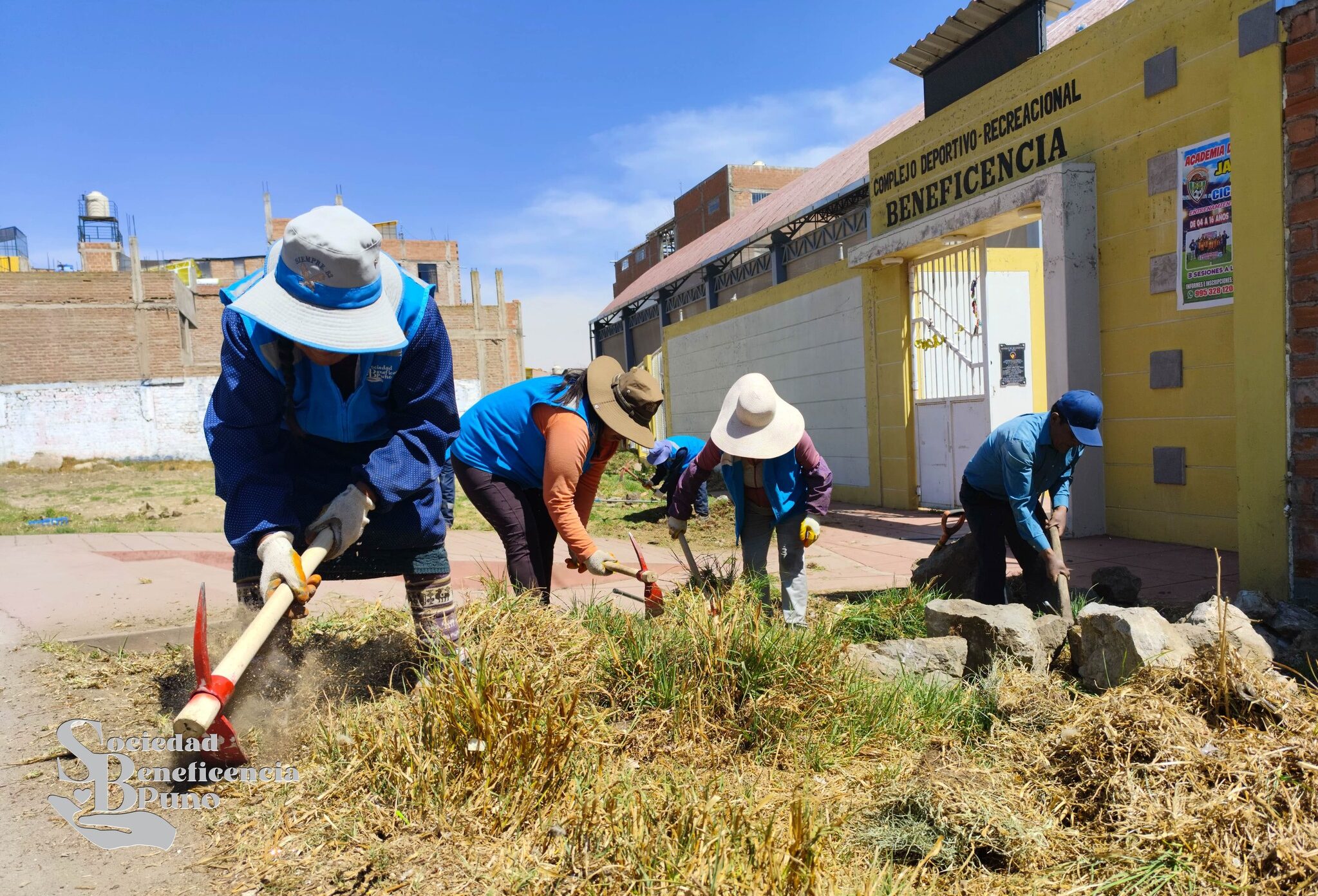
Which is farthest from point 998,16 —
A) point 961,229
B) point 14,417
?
point 14,417

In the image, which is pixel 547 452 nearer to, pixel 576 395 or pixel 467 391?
pixel 576 395

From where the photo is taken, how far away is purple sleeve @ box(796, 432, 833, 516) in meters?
4.23

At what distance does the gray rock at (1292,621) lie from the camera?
3646 millimetres

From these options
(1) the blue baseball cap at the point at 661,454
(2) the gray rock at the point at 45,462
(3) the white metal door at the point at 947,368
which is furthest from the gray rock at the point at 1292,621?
(2) the gray rock at the point at 45,462

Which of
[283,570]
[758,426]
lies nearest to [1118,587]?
[758,426]

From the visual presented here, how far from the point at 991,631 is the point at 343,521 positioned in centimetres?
254

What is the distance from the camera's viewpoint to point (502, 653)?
252 cm

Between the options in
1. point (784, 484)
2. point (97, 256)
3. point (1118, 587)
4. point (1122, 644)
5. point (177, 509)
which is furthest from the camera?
point (97, 256)

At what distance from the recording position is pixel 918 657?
3.43 metres

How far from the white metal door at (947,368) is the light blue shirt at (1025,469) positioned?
4.06m

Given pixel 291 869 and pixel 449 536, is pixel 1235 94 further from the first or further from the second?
pixel 449 536

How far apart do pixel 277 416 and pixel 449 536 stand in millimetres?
6231

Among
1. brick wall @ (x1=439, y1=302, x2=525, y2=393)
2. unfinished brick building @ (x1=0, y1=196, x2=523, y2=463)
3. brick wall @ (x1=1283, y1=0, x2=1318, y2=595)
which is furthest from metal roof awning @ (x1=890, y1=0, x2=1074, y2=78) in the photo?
brick wall @ (x1=439, y1=302, x2=525, y2=393)

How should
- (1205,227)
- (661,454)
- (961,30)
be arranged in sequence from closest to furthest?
(1205,227)
(661,454)
(961,30)
